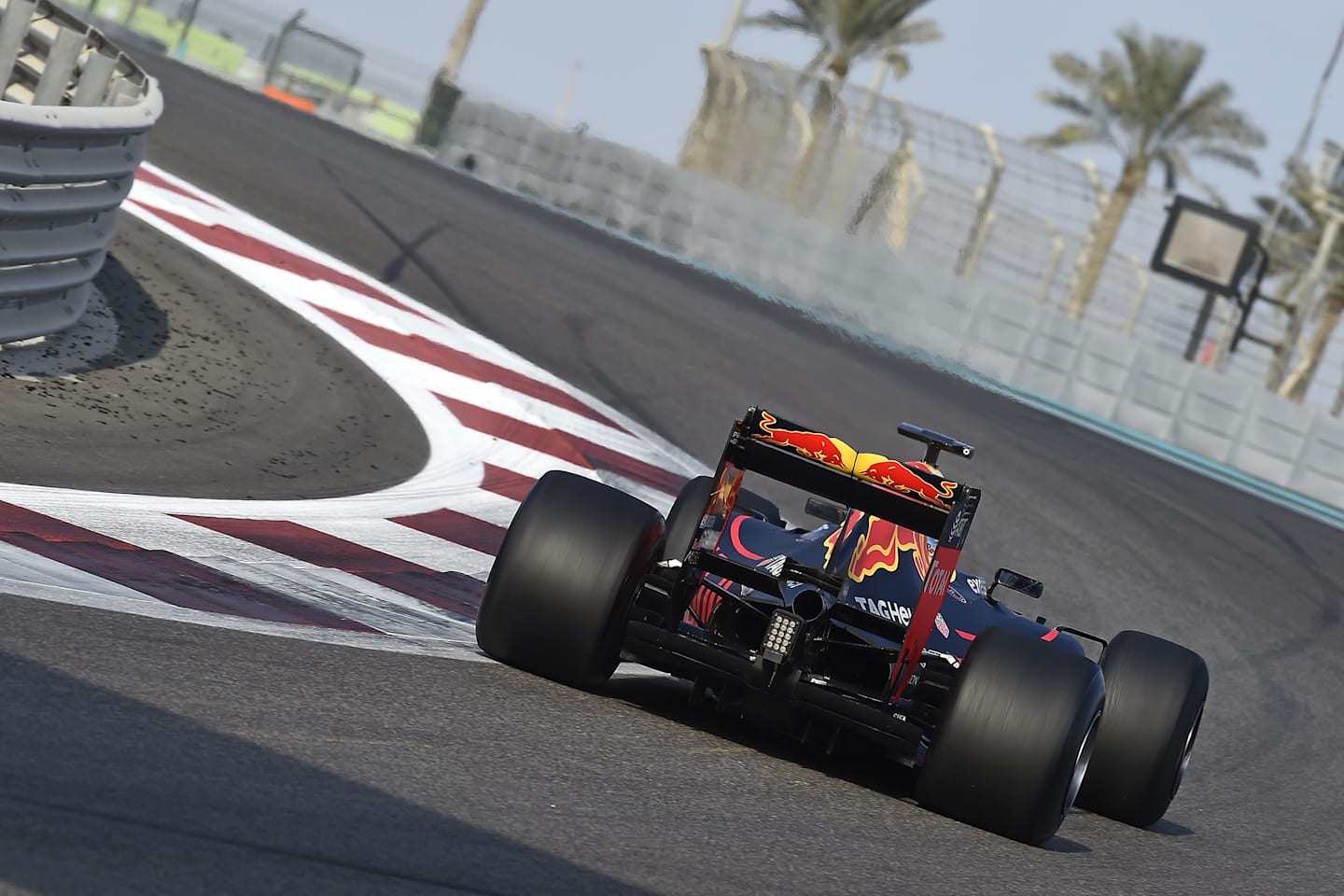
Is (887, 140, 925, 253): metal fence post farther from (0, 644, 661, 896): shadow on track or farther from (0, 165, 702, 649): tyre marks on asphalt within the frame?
(0, 644, 661, 896): shadow on track

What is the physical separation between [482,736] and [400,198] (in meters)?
14.4

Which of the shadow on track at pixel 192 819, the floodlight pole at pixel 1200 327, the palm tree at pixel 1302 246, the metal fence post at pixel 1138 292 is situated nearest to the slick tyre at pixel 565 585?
the shadow on track at pixel 192 819

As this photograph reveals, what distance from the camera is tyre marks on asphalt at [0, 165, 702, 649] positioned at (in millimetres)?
5715

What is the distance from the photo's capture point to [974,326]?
2294cm

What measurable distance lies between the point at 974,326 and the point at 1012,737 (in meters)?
18.1

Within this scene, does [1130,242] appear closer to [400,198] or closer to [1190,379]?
[1190,379]

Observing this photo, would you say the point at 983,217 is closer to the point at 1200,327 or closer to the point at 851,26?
the point at 1200,327

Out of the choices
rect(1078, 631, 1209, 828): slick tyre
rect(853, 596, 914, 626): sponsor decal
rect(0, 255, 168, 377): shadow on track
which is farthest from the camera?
rect(0, 255, 168, 377): shadow on track

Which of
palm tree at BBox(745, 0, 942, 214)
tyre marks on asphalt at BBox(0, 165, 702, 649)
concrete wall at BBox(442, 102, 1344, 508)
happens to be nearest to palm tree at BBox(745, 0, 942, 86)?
palm tree at BBox(745, 0, 942, 214)

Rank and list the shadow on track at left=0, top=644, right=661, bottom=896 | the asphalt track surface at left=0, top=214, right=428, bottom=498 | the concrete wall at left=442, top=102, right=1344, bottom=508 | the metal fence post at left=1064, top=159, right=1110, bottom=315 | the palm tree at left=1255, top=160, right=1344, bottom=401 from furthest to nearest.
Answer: the palm tree at left=1255, top=160, right=1344, bottom=401
the metal fence post at left=1064, top=159, right=1110, bottom=315
the concrete wall at left=442, top=102, right=1344, bottom=508
the asphalt track surface at left=0, top=214, right=428, bottom=498
the shadow on track at left=0, top=644, right=661, bottom=896

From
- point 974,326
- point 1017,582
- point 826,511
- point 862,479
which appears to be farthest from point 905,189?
point 862,479

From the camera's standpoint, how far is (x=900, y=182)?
2369cm

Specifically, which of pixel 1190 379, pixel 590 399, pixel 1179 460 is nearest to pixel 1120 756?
pixel 590 399

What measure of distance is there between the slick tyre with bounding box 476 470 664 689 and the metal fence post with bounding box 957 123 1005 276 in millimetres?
18017
